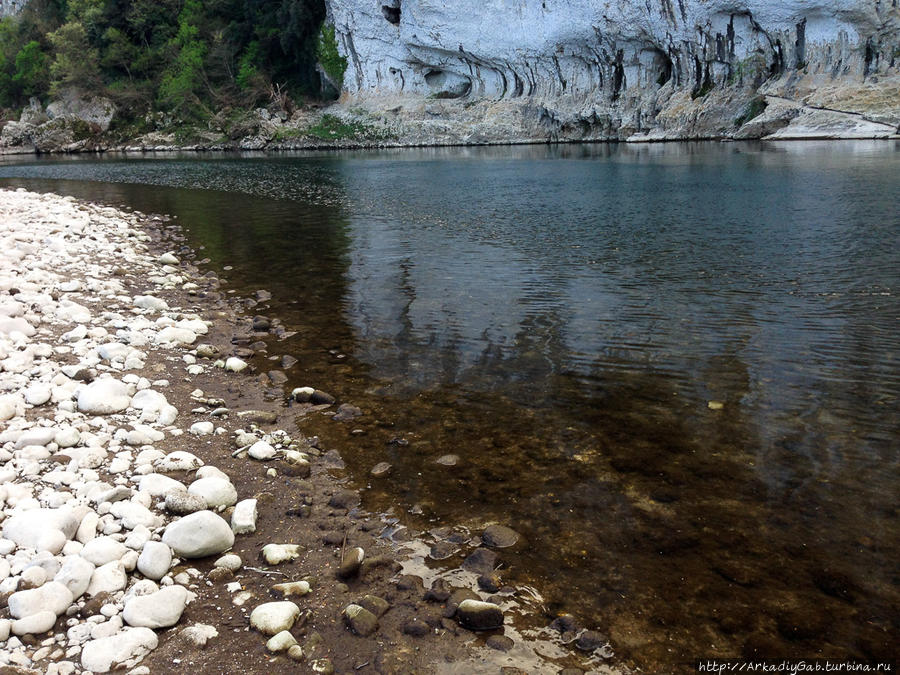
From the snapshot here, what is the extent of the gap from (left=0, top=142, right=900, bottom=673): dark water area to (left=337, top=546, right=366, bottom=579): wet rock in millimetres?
543

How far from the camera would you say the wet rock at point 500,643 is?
3.21 metres

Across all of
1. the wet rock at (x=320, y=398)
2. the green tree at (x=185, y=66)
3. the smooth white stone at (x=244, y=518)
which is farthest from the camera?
the green tree at (x=185, y=66)

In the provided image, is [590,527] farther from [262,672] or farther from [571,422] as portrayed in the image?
[262,672]

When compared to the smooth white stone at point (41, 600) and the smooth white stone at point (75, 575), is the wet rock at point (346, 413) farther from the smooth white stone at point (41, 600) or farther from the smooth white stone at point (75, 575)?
the smooth white stone at point (41, 600)

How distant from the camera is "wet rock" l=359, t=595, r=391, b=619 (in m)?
3.42

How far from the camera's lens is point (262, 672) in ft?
9.78

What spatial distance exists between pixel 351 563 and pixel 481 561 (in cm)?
80

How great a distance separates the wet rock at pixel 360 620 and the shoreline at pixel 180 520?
0.03 ft

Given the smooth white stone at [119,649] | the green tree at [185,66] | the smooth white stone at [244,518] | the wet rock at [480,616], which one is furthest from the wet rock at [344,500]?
the green tree at [185,66]

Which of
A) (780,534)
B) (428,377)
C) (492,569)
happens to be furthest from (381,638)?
(428,377)

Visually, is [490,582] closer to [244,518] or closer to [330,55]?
[244,518]

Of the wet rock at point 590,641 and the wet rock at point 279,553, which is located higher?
the wet rock at point 279,553

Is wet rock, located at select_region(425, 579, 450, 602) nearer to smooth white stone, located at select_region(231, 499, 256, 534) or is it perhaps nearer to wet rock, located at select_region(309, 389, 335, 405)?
smooth white stone, located at select_region(231, 499, 256, 534)

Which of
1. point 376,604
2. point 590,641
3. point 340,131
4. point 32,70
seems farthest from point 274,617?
point 32,70
